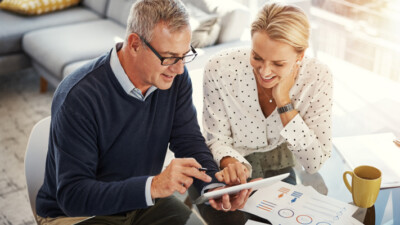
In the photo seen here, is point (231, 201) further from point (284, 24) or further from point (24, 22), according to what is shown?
point (24, 22)

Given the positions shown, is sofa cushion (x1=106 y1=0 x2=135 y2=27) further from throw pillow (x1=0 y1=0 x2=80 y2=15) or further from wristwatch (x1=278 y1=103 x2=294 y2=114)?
wristwatch (x1=278 y1=103 x2=294 y2=114)

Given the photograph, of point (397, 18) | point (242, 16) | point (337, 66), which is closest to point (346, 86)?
point (337, 66)

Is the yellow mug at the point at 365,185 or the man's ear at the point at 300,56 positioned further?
the man's ear at the point at 300,56

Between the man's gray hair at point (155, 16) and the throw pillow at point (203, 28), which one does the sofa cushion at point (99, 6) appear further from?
the man's gray hair at point (155, 16)

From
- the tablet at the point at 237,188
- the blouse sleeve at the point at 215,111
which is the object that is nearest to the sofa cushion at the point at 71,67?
the blouse sleeve at the point at 215,111

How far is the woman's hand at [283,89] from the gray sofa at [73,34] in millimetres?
1305

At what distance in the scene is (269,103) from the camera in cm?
177

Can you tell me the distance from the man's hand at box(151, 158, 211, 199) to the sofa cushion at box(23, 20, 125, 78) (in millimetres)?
2123

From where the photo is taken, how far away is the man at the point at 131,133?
1376 mm

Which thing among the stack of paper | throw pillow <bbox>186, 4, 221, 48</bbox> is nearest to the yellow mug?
the stack of paper

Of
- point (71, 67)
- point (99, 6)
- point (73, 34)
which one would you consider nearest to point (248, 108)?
point (71, 67)

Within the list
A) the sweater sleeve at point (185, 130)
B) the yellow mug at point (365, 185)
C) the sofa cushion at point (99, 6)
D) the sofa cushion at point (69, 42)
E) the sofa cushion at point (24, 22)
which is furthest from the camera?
the sofa cushion at point (99, 6)

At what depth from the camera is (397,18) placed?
368 centimetres

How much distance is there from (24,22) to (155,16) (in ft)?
9.06
